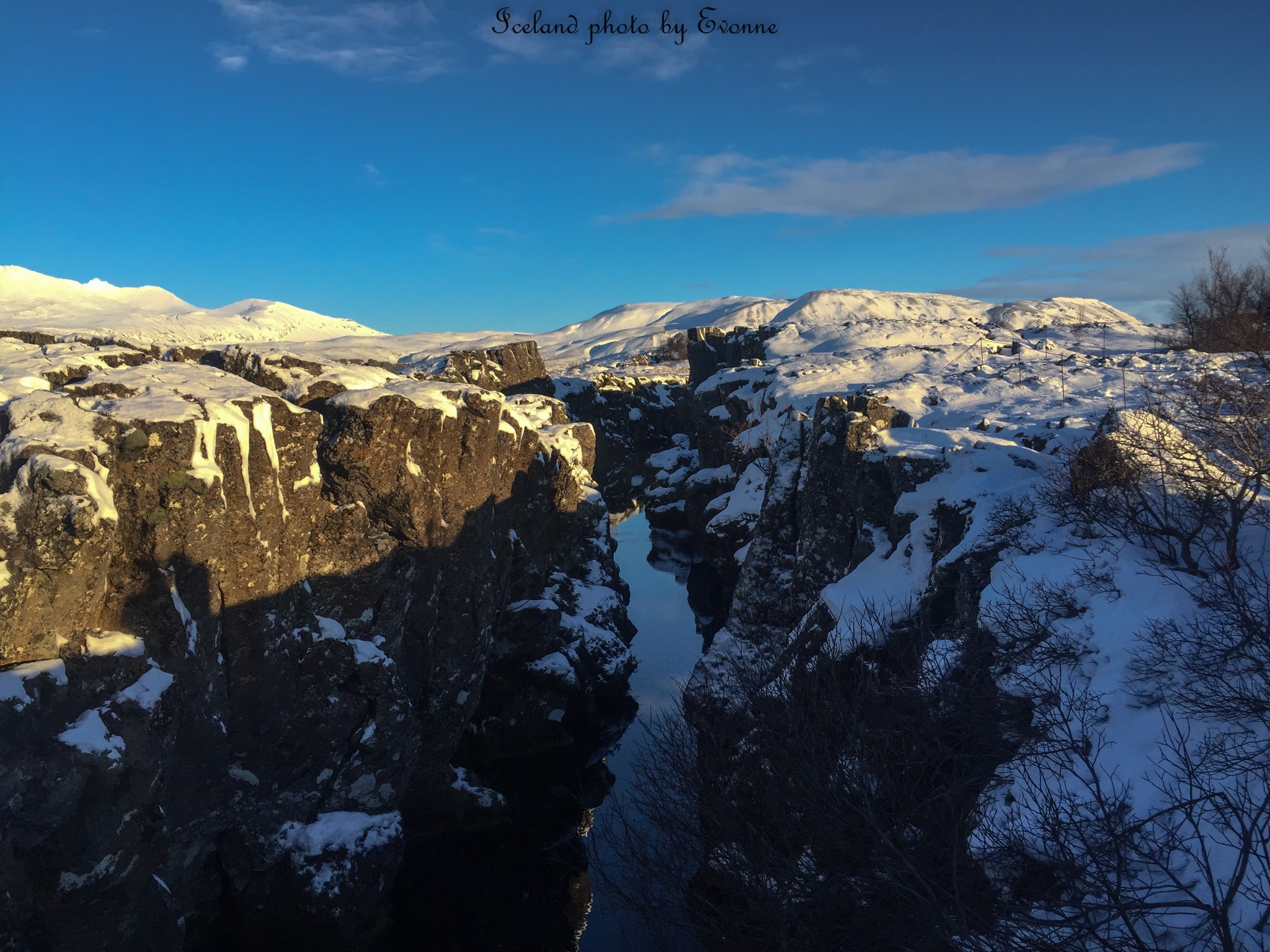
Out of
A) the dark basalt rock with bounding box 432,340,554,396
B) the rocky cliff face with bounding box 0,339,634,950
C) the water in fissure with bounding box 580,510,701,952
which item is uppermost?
the dark basalt rock with bounding box 432,340,554,396

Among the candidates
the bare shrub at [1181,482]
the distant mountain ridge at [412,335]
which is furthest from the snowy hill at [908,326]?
the bare shrub at [1181,482]

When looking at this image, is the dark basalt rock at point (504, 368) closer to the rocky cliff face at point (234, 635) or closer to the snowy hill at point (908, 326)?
the snowy hill at point (908, 326)

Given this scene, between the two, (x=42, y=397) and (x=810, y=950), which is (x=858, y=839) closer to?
(x=810, y=950)

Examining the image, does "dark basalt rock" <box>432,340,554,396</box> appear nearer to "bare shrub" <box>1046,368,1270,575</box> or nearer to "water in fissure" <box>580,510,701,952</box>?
"water in fissure" <box>580,510,701,952</box>

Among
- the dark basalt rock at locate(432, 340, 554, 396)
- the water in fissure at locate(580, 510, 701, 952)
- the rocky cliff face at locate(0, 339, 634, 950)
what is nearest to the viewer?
the rocky cliff face at locate(0, 339, 634, 950)

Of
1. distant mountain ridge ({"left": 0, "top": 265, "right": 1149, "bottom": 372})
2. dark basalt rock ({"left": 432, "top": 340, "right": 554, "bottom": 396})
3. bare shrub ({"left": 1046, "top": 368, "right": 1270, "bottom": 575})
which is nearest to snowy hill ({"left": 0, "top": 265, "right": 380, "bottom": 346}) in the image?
distant mountain ridge ({"left": 0, "top": 265, "right": 1149, "bottom": 372})

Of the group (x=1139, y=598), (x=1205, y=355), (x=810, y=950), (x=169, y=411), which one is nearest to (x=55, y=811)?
(x=169, y=411)
